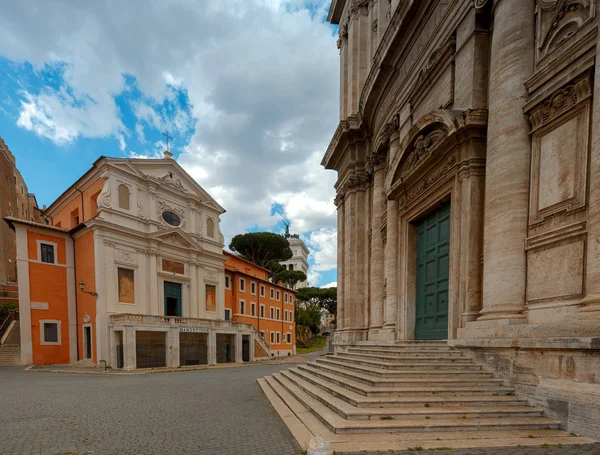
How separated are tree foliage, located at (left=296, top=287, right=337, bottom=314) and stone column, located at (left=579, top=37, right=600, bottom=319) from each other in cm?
5738

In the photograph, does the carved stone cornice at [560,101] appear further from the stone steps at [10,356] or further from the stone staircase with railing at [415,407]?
the stone steps at [10,356]

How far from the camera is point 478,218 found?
7.34m

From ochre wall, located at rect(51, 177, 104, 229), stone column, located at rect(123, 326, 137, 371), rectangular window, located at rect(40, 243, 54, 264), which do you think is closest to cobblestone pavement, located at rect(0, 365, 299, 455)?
stone column, located at rect(123, 326, 137, 371)

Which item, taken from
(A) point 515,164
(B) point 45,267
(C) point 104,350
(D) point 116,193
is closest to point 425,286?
(A) point 515,164

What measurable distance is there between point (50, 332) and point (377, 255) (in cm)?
2215

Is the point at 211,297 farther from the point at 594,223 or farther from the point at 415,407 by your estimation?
the point at 594,223

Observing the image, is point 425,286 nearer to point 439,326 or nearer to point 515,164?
point 439,326

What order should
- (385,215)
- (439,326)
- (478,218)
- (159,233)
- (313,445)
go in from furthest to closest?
(159,233) → (385,215) → (439,326) → (478,218) → (313,445)

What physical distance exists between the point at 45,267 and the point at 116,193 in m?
6.68

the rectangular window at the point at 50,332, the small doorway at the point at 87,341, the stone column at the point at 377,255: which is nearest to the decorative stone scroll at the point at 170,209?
the small doorway at the point at 87,341

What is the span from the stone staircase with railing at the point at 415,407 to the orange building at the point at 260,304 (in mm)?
25707

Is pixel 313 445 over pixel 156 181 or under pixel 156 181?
under

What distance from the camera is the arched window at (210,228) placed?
97.7 ft

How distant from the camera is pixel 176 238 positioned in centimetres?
2627
